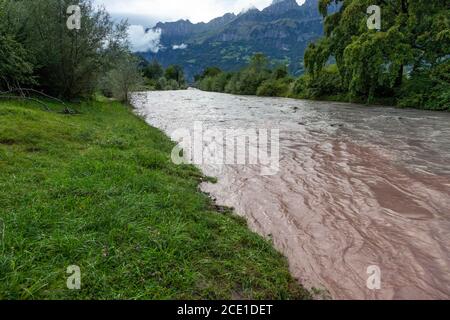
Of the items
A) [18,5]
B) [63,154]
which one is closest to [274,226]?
[63,154]

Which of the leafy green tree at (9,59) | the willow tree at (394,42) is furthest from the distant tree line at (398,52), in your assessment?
the leafy green tree at (9,59)

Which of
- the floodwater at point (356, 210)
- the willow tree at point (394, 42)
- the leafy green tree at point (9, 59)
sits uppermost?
the willow tree at point (394, 42)

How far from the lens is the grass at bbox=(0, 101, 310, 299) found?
3.72 meters

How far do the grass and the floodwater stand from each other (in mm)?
630

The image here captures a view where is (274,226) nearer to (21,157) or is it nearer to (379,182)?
(379,182)

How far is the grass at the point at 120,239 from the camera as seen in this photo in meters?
3.72

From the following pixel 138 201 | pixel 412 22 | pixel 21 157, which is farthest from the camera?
pixel 412 22

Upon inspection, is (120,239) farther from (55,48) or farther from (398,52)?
(398,52)

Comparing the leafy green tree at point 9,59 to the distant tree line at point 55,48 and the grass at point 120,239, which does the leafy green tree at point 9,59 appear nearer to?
the distant tree line at point 55,48

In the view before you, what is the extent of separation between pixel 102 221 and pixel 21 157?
4259 millimetres

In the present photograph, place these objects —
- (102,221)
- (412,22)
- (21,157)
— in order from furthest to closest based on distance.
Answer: (412,22) → (21,157) → (102,221)

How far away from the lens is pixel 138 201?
5898 mm

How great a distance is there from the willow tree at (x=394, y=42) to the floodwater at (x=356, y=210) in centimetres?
1551

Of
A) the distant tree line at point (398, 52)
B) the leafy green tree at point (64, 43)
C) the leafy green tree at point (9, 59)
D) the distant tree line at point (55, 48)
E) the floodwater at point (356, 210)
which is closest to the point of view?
the floodwater at point (356, 210)
